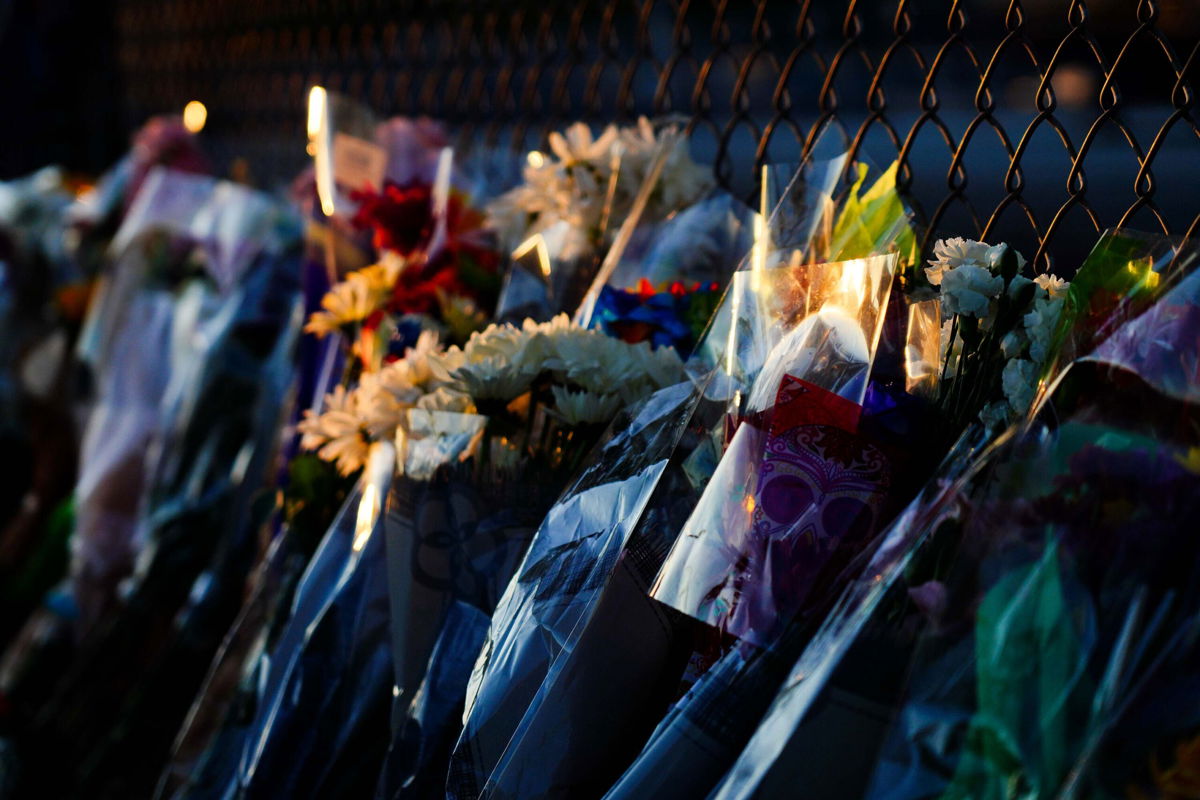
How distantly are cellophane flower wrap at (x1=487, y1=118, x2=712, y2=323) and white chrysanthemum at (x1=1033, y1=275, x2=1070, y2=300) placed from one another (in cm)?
76

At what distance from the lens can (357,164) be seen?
7.91 ft

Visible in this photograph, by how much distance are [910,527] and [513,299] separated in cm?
98

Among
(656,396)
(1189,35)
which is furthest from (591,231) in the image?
(1189,35)

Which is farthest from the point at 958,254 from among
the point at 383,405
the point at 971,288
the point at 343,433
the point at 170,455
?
the point at 170,455

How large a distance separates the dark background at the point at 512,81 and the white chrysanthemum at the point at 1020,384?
40cm

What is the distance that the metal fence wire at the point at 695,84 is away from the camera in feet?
4.94

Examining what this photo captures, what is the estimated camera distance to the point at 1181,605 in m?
0.84

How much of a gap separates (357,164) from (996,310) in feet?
5.38

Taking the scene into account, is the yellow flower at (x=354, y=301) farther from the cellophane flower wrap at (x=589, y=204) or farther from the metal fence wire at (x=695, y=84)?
the metal fence wire at (x=695, y=84)

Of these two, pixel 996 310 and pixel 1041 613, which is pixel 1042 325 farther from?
pixel 1041 613

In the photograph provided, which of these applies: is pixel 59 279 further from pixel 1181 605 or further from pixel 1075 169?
pixel 1181 605

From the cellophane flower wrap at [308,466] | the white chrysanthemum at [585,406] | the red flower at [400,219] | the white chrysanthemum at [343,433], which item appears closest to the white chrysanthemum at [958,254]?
the white chrysanthemum at [585,406]

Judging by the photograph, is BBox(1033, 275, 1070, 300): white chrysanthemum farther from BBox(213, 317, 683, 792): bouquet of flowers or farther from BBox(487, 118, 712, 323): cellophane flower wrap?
BBox(487, 118, 712, 323): cellophane flower wrap

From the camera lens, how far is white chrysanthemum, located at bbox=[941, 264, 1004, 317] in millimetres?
1080
